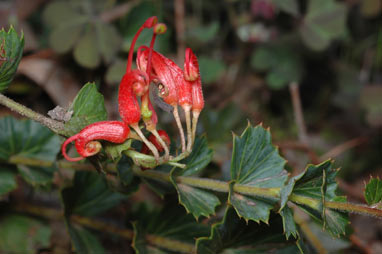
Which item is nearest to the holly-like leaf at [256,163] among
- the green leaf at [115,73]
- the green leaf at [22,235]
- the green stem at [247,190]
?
the green stem at [247,190]

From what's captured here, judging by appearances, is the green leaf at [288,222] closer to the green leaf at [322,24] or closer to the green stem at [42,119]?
the green stem at [42,119]

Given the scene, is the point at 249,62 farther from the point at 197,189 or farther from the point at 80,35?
the point at 197,189

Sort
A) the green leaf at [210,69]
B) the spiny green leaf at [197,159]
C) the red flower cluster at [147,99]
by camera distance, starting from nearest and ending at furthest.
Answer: the red flower cluster at [147,99] → the spiny green leaf at [197,159] → the green leaf at [210,69]

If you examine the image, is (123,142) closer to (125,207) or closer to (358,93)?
(125,207)

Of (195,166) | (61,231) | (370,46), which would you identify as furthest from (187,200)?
(370,46)

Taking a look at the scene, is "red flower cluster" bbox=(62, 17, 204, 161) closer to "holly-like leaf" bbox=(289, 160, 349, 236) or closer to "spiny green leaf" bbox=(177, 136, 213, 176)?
"spiny green leaf" bbox=(177, 136, 213, 176)

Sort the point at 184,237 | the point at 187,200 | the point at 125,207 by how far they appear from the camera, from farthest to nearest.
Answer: the point at 125,207 → the point at 184,237 → the point at 187,200

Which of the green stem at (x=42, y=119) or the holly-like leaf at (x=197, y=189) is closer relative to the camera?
the green stem at (x=42, y=119)
